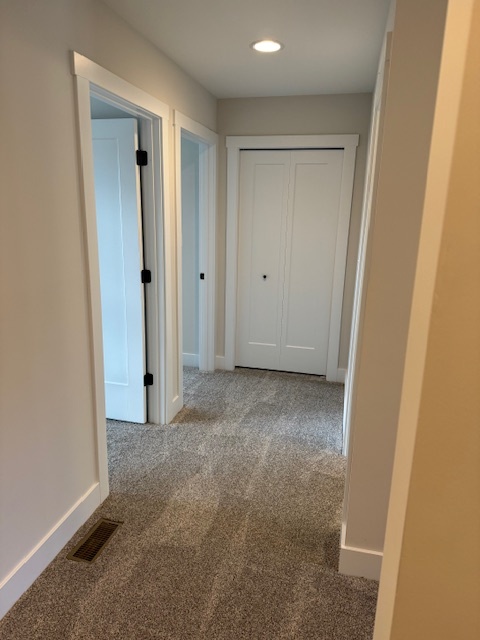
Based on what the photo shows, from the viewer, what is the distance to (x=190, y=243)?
4000 mm

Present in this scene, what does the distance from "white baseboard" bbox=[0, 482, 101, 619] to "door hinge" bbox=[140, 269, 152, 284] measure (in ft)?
4.15

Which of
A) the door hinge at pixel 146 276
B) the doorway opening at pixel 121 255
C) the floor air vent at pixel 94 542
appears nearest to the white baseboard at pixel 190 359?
the doorway opening at pixel 121 255

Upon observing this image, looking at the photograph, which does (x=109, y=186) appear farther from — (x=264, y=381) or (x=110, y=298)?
(x=264, y=381)

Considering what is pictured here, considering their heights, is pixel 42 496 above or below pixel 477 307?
below

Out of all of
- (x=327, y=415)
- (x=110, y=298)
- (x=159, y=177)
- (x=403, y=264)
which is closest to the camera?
(x=403, y=264)

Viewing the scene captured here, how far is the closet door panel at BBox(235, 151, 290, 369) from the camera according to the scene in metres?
3.72

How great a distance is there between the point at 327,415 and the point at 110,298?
1.84 meters

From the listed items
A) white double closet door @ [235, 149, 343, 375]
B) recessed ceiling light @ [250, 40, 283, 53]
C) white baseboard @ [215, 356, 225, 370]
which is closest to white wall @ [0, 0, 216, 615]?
recessed ceiling light @ [250, 40, 283, 53]

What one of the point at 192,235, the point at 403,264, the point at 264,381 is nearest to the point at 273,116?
the point at 192,235

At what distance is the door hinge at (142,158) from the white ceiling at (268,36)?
1.90ft

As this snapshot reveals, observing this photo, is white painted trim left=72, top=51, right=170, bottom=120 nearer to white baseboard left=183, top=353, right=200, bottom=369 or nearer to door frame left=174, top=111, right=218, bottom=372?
door frame left=174, top=111, right=218, bottom=372

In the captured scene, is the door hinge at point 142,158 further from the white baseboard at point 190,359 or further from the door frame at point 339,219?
the white baseboard at point 190,359

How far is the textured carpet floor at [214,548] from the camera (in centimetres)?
157

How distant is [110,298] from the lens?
287 centimetres
